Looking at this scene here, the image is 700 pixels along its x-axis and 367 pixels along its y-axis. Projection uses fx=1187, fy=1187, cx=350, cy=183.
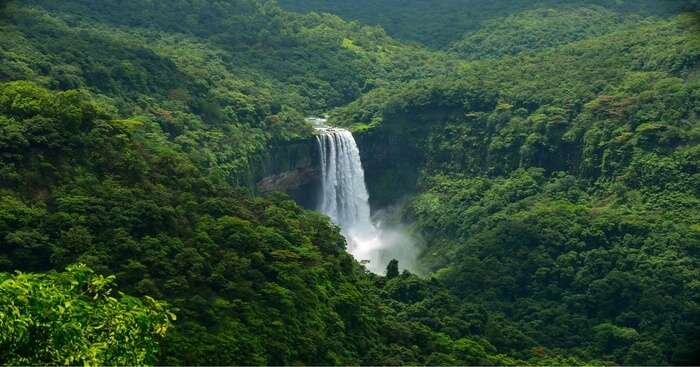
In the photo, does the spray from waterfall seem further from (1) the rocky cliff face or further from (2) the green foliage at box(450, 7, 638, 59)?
(2) the green foliage at box(450, 7, 638, 59)

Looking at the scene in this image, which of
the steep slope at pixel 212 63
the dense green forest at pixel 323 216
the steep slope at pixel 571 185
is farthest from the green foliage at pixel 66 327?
the steep slope at pixel 212 63

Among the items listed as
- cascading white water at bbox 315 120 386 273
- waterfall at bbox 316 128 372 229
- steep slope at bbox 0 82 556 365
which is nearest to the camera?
steep slope at bbox 0 82 556 365

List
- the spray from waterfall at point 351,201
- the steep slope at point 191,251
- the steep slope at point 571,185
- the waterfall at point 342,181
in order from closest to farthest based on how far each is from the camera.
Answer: the steep slope at point 191,251 → the steep slope at point 571,185 → the spray from waterfall at point 351,201 → the waterfall at point 342,181

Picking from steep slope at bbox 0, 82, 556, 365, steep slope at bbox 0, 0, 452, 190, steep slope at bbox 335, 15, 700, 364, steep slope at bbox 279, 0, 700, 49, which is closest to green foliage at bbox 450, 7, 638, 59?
steep slope at bbox 279, 0, 700, 49

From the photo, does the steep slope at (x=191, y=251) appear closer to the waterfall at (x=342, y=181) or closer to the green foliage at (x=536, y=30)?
the waterfall at (x=342, y=181)

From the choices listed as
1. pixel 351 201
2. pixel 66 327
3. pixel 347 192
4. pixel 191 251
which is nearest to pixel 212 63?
pixel 347 192

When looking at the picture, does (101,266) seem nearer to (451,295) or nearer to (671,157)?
(451,295)
